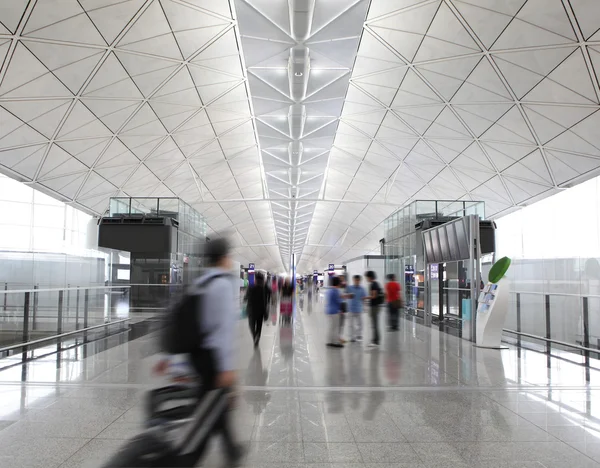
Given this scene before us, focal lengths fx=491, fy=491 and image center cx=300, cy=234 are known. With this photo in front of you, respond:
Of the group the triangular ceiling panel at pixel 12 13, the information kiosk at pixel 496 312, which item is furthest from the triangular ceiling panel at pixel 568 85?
the triangular ceiling panel at pixel 12 13

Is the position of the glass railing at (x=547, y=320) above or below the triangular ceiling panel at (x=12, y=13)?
below

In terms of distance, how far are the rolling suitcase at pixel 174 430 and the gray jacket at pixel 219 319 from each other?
28 centimetres

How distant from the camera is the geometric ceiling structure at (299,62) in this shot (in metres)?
21.1

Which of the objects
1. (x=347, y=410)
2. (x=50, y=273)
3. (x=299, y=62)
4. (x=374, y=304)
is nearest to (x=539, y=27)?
(x=299, y=62)

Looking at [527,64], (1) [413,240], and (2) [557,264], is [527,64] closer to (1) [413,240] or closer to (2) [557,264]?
(1) [413,240]

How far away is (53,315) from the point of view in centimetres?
1322

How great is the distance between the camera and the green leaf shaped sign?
1314 cm

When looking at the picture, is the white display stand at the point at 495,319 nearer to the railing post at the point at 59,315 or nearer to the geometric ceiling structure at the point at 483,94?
the geometric ceiling structure at the point at 483,94

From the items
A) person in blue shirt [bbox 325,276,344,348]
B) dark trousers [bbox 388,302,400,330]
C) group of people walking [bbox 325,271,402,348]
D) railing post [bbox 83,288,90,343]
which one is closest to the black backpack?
group of people walking [bbox 325,271,402,348]

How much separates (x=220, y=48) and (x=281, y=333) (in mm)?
15344

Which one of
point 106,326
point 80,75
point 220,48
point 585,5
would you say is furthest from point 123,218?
point 585,5

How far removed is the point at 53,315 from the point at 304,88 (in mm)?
20161

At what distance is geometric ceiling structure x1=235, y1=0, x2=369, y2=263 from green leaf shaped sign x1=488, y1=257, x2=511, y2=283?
1283cm

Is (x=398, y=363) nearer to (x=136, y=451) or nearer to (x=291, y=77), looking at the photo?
(x=136, y=451)
